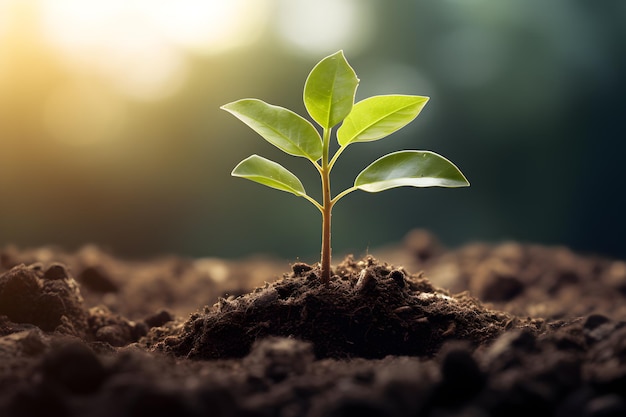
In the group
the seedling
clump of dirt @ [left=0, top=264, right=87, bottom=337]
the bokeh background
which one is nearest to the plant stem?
the seedling

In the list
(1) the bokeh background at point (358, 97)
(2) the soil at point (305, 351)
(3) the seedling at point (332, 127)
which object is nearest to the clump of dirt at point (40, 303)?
(2) the soil at point (305, 351)

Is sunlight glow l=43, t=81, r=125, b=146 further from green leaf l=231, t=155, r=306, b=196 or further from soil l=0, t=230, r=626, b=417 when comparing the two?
green leaf l=231, t=155, r=306, b=196

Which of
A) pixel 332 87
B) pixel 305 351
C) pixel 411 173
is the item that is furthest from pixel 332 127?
pixel 305 351

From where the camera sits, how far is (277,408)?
0.79m

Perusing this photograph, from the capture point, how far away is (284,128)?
129cm

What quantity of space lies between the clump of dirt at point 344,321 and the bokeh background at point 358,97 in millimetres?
2447

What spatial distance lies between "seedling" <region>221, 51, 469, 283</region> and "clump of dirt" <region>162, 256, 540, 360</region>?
8 cm

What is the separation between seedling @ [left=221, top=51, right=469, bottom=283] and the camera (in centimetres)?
124

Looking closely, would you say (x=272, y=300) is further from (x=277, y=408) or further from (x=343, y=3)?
→ (x=343, y=3)

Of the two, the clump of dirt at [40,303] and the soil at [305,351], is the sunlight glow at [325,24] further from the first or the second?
the clump of dirt at [40,303]

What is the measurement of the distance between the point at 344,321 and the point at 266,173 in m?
0.34

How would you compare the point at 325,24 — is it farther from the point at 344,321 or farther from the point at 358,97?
the point at 344,321

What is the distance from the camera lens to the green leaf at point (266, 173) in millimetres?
1211

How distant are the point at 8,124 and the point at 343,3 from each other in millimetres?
2293
